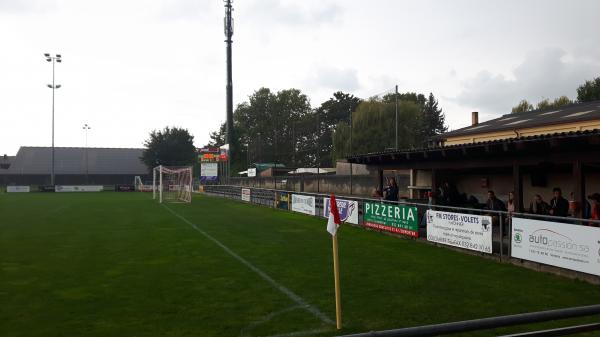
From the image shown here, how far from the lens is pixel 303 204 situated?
26062mm

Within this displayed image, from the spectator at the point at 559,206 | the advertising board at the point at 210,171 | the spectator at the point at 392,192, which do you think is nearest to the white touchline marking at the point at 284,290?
→ the spectator at the point at 392,192

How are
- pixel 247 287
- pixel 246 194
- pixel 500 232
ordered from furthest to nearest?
pixel 246 194, pixel 500 232, pixel 247 287

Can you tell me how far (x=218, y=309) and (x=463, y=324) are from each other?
5475 mm

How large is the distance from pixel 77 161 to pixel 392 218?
8531 cm

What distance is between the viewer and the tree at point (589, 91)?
5291cm

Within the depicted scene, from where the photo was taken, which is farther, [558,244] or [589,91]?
[589,91]

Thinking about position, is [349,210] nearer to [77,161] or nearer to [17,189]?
[17,189]

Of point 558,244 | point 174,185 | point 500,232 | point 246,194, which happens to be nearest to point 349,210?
point 500,232

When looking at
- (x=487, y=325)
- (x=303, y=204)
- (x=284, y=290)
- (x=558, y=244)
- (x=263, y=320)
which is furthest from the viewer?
(x=303, y=204)

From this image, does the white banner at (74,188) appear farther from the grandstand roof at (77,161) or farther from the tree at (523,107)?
the tree at (523,107)

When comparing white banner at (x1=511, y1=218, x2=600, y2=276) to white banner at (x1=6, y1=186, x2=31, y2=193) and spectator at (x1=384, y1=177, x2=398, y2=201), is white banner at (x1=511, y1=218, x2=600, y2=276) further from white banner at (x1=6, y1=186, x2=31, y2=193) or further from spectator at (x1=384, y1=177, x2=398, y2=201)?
white banner at (x1=6, y1=186, x2=31, y2=193)

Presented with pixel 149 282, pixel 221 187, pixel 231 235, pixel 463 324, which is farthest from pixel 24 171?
pixel 463 324

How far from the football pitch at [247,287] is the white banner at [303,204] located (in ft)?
27.8

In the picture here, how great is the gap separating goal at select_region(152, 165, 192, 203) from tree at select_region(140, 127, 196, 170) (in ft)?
62.7
